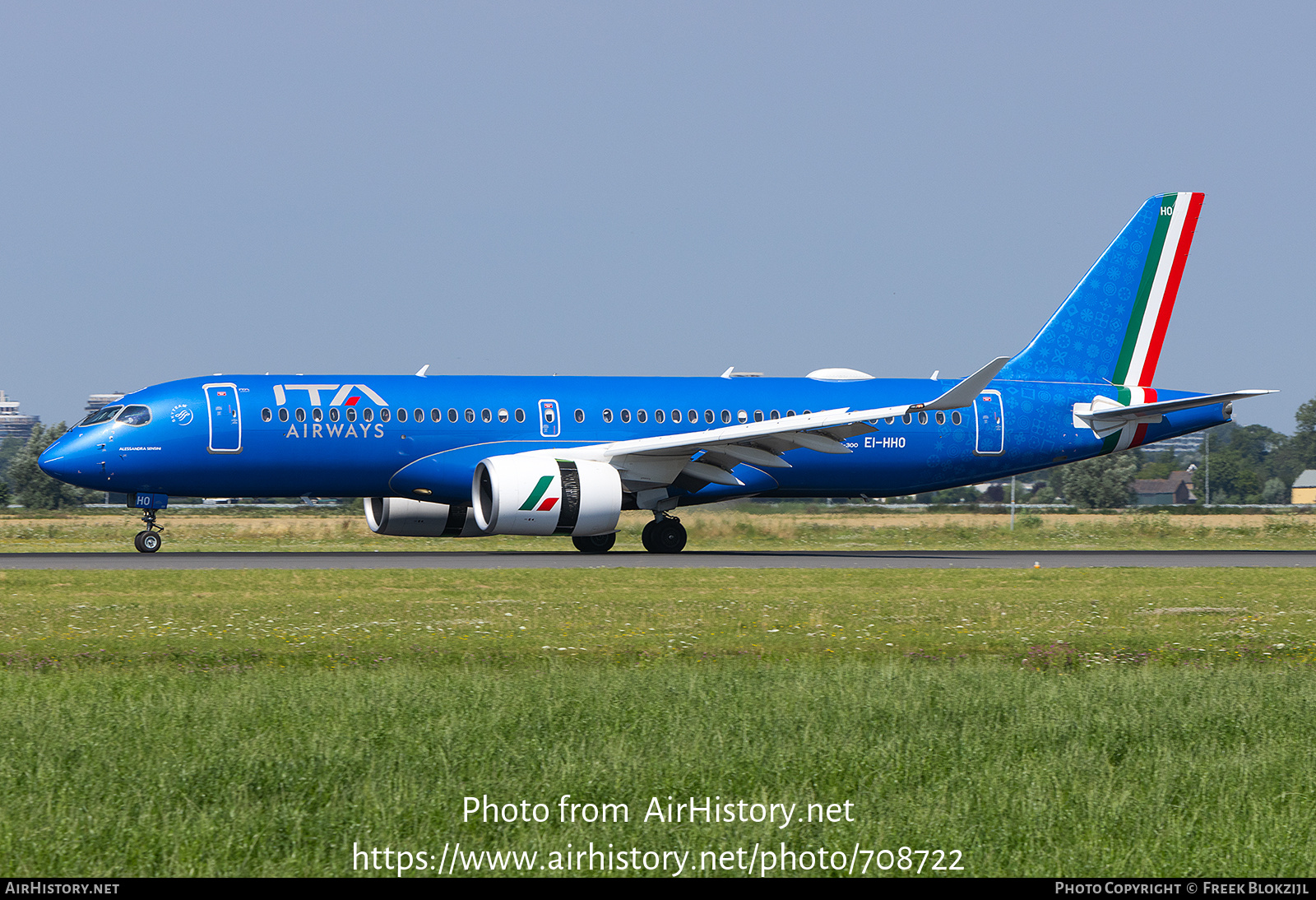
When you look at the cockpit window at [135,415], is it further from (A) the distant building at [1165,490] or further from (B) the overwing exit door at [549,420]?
(A) the distant building at [1165,490]

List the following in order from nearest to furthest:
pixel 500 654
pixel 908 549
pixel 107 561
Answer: pixel 500 654, pixel 107 561, pixel 908 549

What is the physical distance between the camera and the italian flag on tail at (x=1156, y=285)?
113 feet

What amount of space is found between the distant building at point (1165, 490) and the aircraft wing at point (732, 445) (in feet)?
464

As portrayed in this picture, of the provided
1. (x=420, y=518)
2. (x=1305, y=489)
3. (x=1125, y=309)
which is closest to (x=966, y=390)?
(x=1125, y=309)

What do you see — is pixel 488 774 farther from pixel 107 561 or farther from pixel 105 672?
pixel 107 561

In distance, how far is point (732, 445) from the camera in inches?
1123

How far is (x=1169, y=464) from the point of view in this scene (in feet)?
559

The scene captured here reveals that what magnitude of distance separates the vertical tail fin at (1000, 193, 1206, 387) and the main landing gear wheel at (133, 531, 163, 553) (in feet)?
63.1

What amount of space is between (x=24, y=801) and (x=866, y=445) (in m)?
25.8

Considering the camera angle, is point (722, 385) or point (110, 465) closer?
point (110, 465)

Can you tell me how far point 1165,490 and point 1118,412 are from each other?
140119 mm

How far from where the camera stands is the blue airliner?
27.6 m

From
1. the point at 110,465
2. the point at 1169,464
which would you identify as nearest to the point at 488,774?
the point at 110,465

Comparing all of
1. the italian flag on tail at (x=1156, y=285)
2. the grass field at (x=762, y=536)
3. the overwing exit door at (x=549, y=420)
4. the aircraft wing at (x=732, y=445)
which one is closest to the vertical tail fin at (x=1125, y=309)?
the italian flag on tail at (x=1156, y=285)
